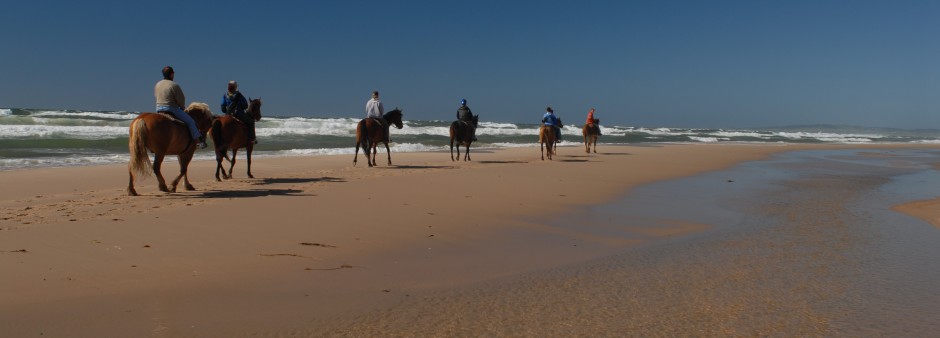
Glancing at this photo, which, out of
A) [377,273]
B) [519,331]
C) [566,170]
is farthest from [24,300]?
[566,170]

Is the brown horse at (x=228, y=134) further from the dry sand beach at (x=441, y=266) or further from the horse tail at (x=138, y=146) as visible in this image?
the horse tail at (x=138, y=146)

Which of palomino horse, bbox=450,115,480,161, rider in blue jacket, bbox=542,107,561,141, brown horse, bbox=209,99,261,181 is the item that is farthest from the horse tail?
rider in blue jacket, bbox=542,107,561,141

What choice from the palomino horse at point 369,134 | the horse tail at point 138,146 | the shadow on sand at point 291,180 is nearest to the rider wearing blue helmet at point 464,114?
the palomino horse at point 369,134

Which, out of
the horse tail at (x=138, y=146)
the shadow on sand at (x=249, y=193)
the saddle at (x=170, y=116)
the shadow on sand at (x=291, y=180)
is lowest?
the shadow on sand at (x=249, y=193)

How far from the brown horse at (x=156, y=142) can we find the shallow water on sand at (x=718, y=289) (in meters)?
5.38

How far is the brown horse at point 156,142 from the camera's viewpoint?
8.29 meters

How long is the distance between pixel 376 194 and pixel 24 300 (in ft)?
18.4

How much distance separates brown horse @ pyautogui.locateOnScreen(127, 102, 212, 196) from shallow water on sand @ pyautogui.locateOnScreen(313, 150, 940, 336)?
5.38 meters

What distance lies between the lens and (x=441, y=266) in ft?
15.8

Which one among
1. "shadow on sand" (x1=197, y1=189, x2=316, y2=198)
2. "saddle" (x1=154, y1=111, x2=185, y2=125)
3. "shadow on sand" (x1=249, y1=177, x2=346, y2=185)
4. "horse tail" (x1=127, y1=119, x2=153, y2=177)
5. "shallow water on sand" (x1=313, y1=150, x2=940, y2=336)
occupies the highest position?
"saddle" (x1=154, y1=111, x2=185, y2=125)

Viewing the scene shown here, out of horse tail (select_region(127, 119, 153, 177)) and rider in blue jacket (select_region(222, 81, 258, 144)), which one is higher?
rider in blue jacket (select_region(222, 81, 258, 144))

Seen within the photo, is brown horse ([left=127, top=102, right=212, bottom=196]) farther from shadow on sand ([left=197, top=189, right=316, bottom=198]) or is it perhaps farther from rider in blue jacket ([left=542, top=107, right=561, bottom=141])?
rider in blue jacket ([left=542, top=107, right=561, bottom=141])

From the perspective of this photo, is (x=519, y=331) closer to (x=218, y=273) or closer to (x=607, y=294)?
(x=607, y=294)

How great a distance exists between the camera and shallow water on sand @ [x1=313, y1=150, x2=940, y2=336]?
333cm
